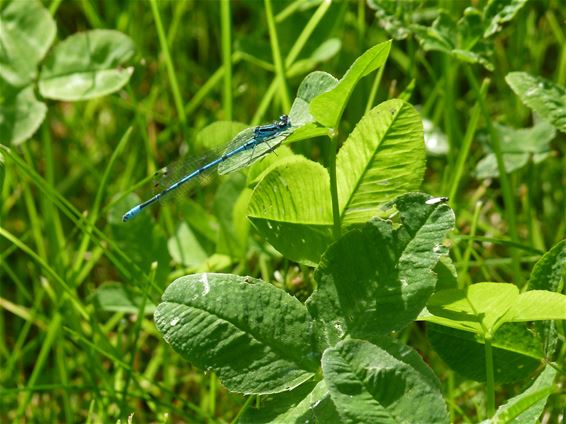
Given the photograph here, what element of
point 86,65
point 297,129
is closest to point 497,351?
point 297,129

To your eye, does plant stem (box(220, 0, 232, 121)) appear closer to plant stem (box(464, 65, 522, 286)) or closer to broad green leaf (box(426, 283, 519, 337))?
plant stem (box(464, 65, 522, 286))

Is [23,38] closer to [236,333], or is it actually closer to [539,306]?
[236,333]

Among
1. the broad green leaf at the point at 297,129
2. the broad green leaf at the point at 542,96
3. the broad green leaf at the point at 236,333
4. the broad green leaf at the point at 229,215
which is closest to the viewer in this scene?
the broad green leaf at the point at 236,333

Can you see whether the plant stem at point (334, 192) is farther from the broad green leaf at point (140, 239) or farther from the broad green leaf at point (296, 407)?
the broad green leaf at point (140, 239)

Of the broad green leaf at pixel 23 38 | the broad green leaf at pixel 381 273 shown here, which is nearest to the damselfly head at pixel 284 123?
the broad green leaf at pixel 381 273

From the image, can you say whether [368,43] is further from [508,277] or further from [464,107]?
[508,277]
